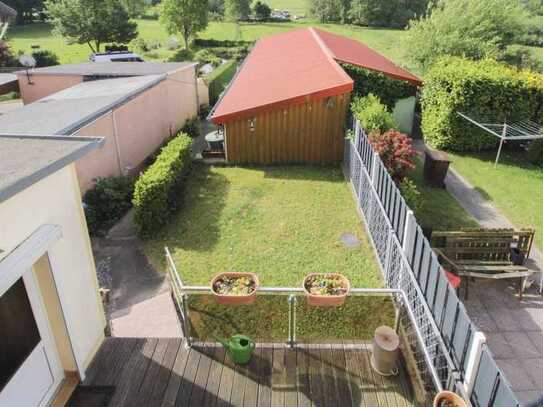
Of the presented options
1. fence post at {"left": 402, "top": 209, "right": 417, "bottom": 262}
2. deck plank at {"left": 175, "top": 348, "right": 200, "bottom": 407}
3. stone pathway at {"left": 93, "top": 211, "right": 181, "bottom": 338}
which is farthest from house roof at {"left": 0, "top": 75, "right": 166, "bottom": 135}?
fence post at {"left": 402, "top": 209, "right": 417, "bottom": 262}

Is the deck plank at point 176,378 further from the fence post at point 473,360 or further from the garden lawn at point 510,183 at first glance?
the garden lawn at point 510,183

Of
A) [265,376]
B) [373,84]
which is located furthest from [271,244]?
[373,84]

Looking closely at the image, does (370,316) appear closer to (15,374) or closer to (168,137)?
(15,374)

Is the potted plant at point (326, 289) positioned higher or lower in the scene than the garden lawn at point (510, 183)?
higher

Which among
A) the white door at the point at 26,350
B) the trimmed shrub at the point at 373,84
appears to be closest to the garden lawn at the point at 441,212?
the trimmed shrub at the point at 373,84

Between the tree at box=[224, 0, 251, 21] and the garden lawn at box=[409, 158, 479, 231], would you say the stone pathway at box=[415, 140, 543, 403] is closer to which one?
the garden lawn at box=[409, 158, 479, 231]

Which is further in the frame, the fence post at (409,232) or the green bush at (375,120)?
the green bush at (375,120)
